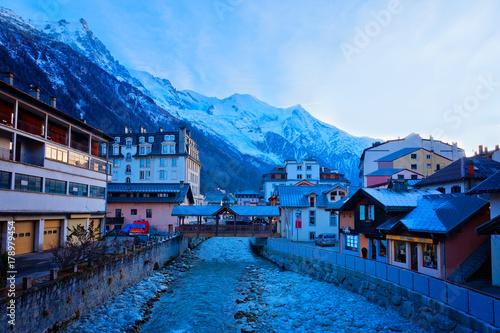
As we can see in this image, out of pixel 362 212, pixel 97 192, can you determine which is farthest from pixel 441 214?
pixel 97 192

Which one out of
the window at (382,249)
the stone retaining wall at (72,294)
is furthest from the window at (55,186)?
the window at (382,249)

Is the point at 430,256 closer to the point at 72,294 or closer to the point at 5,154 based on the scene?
the point at 72,294

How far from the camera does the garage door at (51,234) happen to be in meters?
31.9

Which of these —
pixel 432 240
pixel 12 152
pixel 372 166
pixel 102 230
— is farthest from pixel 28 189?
pixel 372 166

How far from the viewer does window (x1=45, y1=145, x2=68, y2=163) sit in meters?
32.6

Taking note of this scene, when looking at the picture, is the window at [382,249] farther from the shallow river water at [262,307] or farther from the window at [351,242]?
the shallow river water at [262,307]

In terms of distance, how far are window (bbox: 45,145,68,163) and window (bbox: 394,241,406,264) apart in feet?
107

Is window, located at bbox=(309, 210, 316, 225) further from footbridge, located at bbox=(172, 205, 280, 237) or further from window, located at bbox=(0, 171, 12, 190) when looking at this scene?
window, located at bbox=(0, 171, 12, 190)

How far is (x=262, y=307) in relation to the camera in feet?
78.1

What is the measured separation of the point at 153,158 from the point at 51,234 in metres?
46.0

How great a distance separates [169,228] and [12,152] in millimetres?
25879

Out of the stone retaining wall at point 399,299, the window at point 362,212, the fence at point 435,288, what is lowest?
the stone retaining wall at point 399,299

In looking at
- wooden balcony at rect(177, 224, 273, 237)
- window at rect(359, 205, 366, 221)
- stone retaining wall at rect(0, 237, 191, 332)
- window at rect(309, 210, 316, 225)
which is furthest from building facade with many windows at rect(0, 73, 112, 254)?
window at rect(359, 205, 366, 221)

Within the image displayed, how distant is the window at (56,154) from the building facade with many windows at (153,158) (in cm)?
4033
